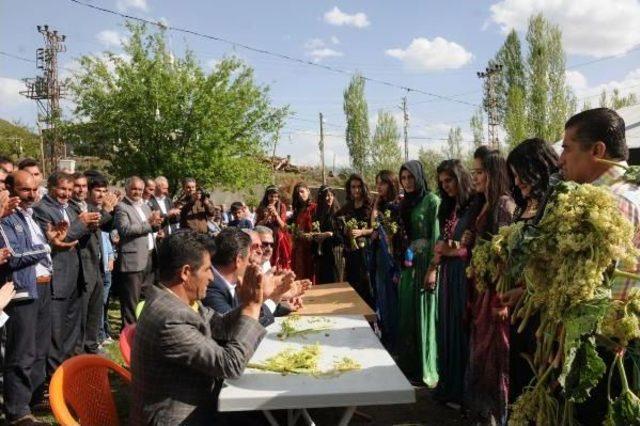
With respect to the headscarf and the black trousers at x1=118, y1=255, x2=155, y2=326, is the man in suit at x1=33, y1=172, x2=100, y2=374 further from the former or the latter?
the headscarf

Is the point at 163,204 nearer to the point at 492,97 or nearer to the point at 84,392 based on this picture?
the point at 84,392

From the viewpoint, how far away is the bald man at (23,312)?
3.69 metres

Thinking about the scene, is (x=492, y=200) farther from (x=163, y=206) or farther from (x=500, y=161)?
(x=163, y=206)

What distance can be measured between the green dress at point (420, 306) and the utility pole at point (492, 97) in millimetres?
29820

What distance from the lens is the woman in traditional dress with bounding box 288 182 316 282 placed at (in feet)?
21.2

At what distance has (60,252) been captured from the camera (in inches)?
180

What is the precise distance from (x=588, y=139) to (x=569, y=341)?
2.40ft

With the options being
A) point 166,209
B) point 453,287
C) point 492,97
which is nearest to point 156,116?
point 166,209

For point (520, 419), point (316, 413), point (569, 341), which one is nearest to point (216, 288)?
point (316, 413)

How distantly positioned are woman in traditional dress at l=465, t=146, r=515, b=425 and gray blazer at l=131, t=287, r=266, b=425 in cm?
182

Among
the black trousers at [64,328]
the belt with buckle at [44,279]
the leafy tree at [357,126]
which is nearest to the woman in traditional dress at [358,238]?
the black trousers at [64,328]

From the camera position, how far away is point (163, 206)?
25.8 feet

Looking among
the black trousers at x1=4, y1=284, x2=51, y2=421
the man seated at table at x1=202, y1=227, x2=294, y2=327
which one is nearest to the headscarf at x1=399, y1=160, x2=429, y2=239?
the man seated at table at x1=202, y1=227, x2=294, y2=327

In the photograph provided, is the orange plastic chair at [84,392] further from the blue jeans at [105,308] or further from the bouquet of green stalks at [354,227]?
the blue jeans at [105,308]
